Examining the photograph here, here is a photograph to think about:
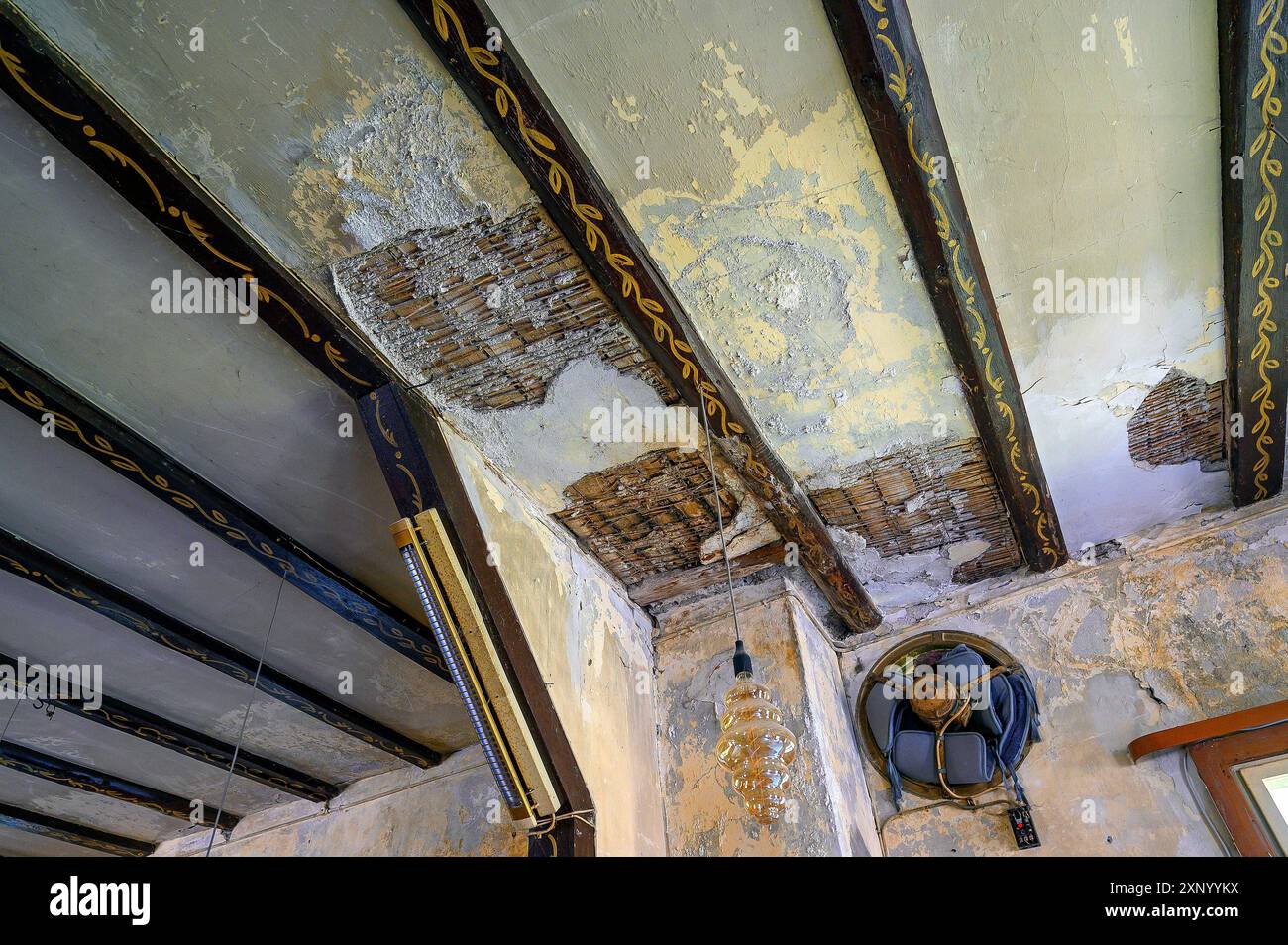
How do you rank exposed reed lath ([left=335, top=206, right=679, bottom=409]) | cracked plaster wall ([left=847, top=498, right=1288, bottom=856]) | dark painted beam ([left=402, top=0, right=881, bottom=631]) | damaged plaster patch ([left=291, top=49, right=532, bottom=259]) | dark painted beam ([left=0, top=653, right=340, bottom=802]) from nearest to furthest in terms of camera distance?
dark painted beam ([left=402, top=0, right=881, bottom=631])
damaged plaster patch ([left=291, top=49, right=532, bottom=259])
exposed reed lath ([left=335, top=206, right=679, bottom=409])
cracked plaster wall ([left=847, top=498, right=1288, bottom=856])
dark painted beam ([left=0, top=653, right=340, bottom=802])

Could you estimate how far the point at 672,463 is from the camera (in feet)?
10.7

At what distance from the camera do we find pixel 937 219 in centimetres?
244

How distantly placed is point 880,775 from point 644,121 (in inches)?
123

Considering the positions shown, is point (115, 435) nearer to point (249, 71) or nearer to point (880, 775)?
point (249, 71)

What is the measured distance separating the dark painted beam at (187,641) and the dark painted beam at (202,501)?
0.62 metres

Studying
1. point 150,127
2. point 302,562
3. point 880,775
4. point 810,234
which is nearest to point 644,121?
point 810,234

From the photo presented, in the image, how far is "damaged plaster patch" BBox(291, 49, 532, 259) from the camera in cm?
210

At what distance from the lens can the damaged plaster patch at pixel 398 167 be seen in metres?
2.10

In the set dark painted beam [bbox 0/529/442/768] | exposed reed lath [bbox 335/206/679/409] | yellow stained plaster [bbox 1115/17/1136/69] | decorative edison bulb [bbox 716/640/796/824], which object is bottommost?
decorative edison bulb [bbox 716/640/796/824]

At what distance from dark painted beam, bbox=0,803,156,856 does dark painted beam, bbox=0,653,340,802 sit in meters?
1.35

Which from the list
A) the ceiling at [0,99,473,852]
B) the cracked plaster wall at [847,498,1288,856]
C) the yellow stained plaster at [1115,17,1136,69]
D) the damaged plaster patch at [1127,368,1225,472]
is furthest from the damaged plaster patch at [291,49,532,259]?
the cracked plaster wall at [847,498,1288,856]

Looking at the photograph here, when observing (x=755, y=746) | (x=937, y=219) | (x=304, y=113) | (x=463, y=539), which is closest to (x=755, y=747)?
(x=755, y=746)

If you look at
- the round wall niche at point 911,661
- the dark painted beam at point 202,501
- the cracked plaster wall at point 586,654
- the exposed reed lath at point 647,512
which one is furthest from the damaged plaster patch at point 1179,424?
the dark painted beam at point 202,501

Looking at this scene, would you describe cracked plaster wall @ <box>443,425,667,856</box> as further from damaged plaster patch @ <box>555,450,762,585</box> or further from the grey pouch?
the grey pouch
